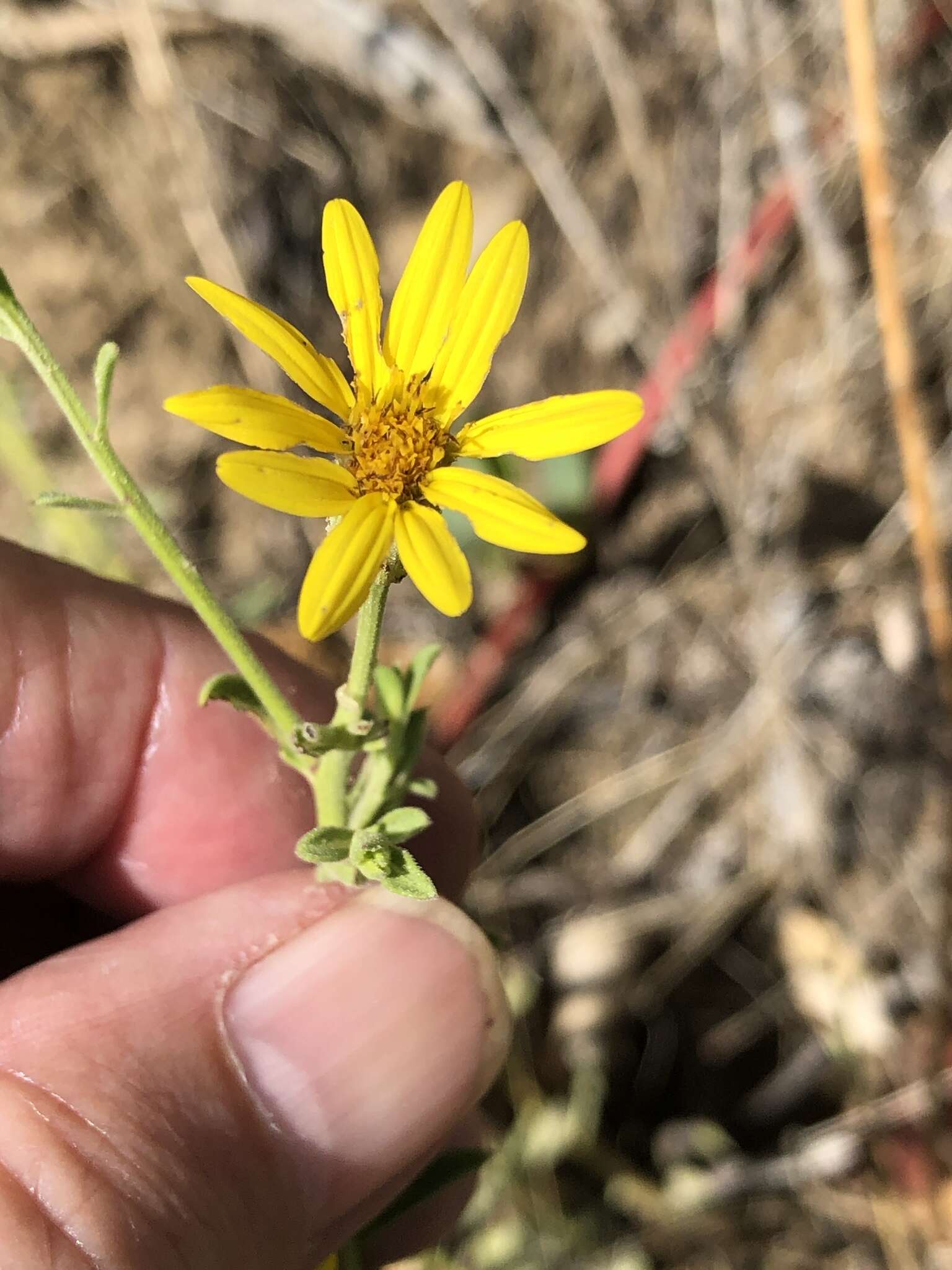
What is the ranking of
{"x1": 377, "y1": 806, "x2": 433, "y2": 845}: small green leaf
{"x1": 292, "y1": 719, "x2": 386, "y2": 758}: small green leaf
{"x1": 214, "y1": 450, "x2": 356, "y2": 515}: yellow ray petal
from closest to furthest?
{"x1": 214, "y1": 450, "x2": 356, "y2": 515}: yellow ray petal
{"x1": 292, "y1": 719, "x2": 386, "y2": 758}: small green leaf
{"x1": 377, "y1": 806, "x2": 433, "y2": 845}: small green leaf

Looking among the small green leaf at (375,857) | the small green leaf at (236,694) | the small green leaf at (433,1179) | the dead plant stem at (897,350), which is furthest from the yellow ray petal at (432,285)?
the small green leaf at (433,1179)

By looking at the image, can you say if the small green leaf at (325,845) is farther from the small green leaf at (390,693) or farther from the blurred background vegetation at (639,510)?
the blurred background vegetation at (639,510)

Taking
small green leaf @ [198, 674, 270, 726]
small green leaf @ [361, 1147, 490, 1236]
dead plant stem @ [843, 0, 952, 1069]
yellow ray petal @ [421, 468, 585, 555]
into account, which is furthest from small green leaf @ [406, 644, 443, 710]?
dead plant stem @ [843, 0, 952, 1069]

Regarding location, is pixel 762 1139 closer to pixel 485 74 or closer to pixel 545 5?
pixel 485 74

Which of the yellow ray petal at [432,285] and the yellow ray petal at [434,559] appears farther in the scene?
the yellow ray petal at [432,285]

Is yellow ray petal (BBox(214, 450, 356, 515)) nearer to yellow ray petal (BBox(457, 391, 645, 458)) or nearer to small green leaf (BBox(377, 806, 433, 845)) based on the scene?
yellow ray petal (BBox(457, 391, 645, 458))

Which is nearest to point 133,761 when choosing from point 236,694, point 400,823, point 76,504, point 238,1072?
point 238,1072
